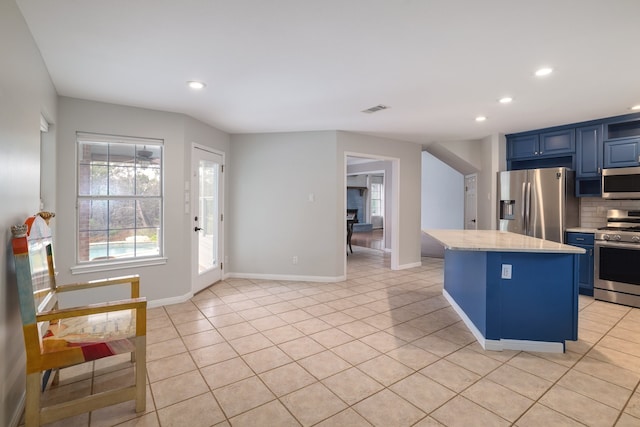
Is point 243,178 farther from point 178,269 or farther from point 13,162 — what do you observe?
point 13,162

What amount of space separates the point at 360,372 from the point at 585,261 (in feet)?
12.1

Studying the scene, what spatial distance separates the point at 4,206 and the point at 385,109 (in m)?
3.41

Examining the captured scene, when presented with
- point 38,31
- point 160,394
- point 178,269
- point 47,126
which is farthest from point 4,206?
point 178,269

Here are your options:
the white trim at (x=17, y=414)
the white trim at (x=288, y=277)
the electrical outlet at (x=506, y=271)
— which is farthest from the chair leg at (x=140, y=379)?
the white trim at (x=288, y=277)

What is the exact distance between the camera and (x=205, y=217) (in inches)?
178

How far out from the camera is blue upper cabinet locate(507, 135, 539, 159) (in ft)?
16.0

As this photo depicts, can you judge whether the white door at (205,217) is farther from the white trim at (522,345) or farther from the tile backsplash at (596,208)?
the tile backsplash at (596,208)

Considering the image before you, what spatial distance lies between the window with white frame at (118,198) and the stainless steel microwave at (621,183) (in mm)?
5591

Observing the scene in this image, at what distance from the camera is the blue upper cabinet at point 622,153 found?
3901 mm

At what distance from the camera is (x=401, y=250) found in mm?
5727

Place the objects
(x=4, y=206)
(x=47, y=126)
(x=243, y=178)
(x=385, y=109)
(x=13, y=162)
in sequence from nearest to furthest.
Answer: (x=4, y=206)
(x=13, y=162)
(x=47, y=126)
(x=385, y=109)
(x=243, y=178)

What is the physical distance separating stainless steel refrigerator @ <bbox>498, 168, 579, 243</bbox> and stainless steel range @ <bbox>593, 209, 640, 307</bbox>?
45 centimetres

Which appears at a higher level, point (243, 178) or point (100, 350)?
point (243, 178)

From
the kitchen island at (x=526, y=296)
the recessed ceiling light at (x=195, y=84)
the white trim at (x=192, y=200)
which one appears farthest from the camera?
the white trim at (x=192, y=200)
